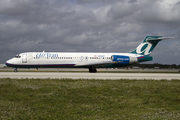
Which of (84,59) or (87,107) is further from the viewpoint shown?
(84,59)

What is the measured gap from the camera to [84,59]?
37844 millimetres

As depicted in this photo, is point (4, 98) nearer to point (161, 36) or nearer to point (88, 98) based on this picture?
point (88, 98)

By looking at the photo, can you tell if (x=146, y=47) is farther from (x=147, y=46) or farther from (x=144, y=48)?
(x=144, y=48)

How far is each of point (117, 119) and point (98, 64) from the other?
30.5 m

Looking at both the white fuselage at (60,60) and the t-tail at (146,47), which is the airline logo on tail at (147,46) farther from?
the white fuselage at (60,60)

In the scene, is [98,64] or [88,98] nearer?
[88,98]

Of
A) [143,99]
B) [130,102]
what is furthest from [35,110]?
[143,99]

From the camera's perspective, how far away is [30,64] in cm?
3584

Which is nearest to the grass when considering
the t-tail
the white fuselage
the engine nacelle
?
the white fuselage

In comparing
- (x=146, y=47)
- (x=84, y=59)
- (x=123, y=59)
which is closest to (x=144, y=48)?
(x=146, y=47)

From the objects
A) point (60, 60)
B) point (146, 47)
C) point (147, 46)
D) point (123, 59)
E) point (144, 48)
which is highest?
point (147, 46)

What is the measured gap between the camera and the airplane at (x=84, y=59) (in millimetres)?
35906

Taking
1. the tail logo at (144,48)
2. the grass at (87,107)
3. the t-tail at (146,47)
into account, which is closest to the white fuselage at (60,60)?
the t-tail at (146,47)

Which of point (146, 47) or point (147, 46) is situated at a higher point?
point (147, 46)
